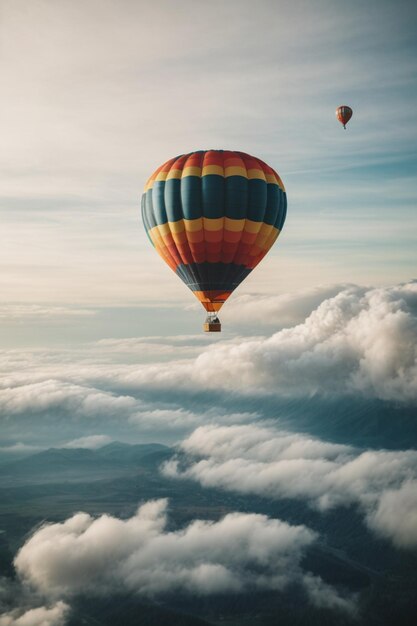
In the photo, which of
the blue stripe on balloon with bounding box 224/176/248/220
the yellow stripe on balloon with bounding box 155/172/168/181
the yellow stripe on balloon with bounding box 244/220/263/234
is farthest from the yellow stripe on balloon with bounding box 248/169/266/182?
the yellow stripe on balloon with bounding box 155/172/168/181

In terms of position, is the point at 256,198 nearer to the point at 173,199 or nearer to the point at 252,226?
the point at 252,226

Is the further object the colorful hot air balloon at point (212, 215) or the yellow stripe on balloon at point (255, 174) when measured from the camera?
the yellow stripe on balloon at point (255, 174)

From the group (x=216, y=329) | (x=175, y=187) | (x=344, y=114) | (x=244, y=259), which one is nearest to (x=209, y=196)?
(x=175, y=187)

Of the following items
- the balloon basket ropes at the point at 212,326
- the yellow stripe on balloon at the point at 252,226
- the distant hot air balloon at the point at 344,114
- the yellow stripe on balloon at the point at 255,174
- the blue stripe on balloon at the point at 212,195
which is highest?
the distant hot air balloon at the point at 344,114

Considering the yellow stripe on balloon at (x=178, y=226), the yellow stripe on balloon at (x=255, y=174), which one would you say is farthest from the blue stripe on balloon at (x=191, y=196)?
the yellow stripe on balloon at (x=255, y=174)

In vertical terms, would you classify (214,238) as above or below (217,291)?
above

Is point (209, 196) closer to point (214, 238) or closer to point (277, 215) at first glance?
point (214, 238)

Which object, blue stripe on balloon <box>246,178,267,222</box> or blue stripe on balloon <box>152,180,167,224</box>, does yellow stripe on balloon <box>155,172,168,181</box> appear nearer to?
blue stripe on balloon <box>152,180,167,224</box>

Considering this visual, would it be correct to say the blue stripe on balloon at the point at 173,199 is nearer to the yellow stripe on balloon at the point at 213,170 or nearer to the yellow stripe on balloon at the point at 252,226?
the yellow stripe on balloon at the point at 213,170
